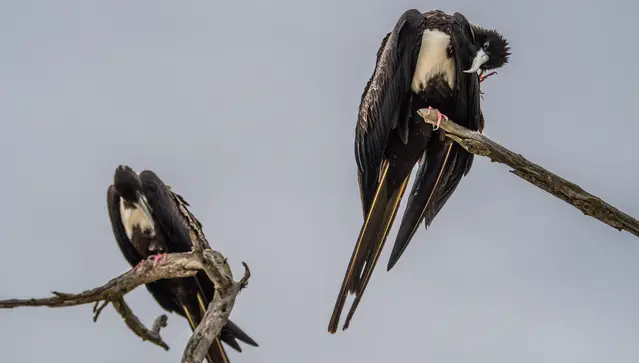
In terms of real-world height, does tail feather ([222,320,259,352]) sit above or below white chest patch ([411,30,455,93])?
below

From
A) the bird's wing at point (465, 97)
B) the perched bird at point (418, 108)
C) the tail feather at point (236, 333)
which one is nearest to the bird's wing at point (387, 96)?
the perched bird at point (418, 108)

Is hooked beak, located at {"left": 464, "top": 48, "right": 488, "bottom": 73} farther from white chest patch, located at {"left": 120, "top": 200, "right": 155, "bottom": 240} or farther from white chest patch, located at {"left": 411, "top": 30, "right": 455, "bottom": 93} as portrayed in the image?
white chest patch, located at {"left": 120, "top": 200, "right": 155, "bottom": 240}

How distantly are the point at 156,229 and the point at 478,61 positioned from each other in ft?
9.92

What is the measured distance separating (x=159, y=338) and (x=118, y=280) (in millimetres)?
613

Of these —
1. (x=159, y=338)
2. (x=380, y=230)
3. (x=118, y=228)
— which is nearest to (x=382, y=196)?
(x=380, y=230)

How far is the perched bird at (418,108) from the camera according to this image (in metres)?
8.00

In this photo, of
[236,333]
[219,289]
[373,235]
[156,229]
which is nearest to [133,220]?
[156,229]

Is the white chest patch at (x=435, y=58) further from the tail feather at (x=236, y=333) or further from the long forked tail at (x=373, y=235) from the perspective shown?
the tail feather at (x=236, y=333)

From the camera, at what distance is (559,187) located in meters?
6.21

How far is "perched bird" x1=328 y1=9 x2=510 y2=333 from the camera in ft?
26.2

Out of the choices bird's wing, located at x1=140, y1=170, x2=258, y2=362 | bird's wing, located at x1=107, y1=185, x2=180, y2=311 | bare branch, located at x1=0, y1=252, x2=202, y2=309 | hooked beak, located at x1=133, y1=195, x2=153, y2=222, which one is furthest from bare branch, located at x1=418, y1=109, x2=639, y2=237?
bird's wing, located at x1=107, y1=185, x2=180, y2=311

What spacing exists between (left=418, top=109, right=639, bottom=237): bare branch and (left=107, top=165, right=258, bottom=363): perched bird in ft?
9.58

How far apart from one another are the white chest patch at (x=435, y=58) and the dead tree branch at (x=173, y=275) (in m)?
2.37

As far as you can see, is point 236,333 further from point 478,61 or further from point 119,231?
point 478,61
